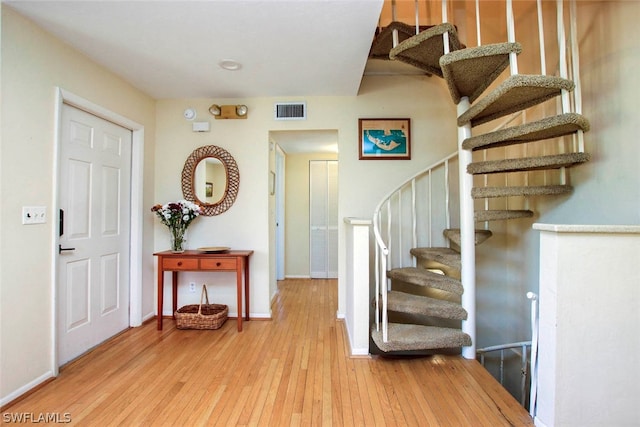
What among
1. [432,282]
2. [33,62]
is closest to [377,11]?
[432,282]

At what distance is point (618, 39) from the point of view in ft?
5.84

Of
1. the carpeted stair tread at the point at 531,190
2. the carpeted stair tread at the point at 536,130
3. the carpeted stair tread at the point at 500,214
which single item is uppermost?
the carpeted stair tread at the point at 536,130

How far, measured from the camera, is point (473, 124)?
2.36 m

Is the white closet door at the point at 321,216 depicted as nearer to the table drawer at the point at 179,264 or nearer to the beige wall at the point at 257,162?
the beige wall at the point at 257,162

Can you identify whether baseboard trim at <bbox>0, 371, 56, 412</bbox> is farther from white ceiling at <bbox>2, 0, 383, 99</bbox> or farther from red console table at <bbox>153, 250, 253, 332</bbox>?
white ceiling at <bbox>2, 0, 383, 99</bbox>

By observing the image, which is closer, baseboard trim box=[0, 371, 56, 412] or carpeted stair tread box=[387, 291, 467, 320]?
baseboard trim box=[0, 371, 56, 412]

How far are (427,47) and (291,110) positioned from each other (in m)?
1.53

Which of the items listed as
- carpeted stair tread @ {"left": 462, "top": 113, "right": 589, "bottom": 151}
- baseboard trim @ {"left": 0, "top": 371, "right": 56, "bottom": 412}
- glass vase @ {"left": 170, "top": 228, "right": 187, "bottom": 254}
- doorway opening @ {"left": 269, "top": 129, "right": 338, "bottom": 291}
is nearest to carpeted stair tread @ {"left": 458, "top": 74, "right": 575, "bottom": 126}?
carpeted stair tread @ {"left": 462, "top": 113, "right": 589, "bottom": 151}

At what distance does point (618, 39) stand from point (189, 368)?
3.49 metres

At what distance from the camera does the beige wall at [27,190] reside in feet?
5.69

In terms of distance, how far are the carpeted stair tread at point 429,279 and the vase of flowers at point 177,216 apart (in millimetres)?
2005

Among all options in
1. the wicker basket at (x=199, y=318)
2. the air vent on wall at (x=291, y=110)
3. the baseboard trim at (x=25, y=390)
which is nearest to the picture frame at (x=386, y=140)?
the air vent on wall at (x=291, y=110)

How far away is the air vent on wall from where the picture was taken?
3.13 meters

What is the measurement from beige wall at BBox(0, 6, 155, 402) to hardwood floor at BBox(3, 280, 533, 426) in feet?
0.94
